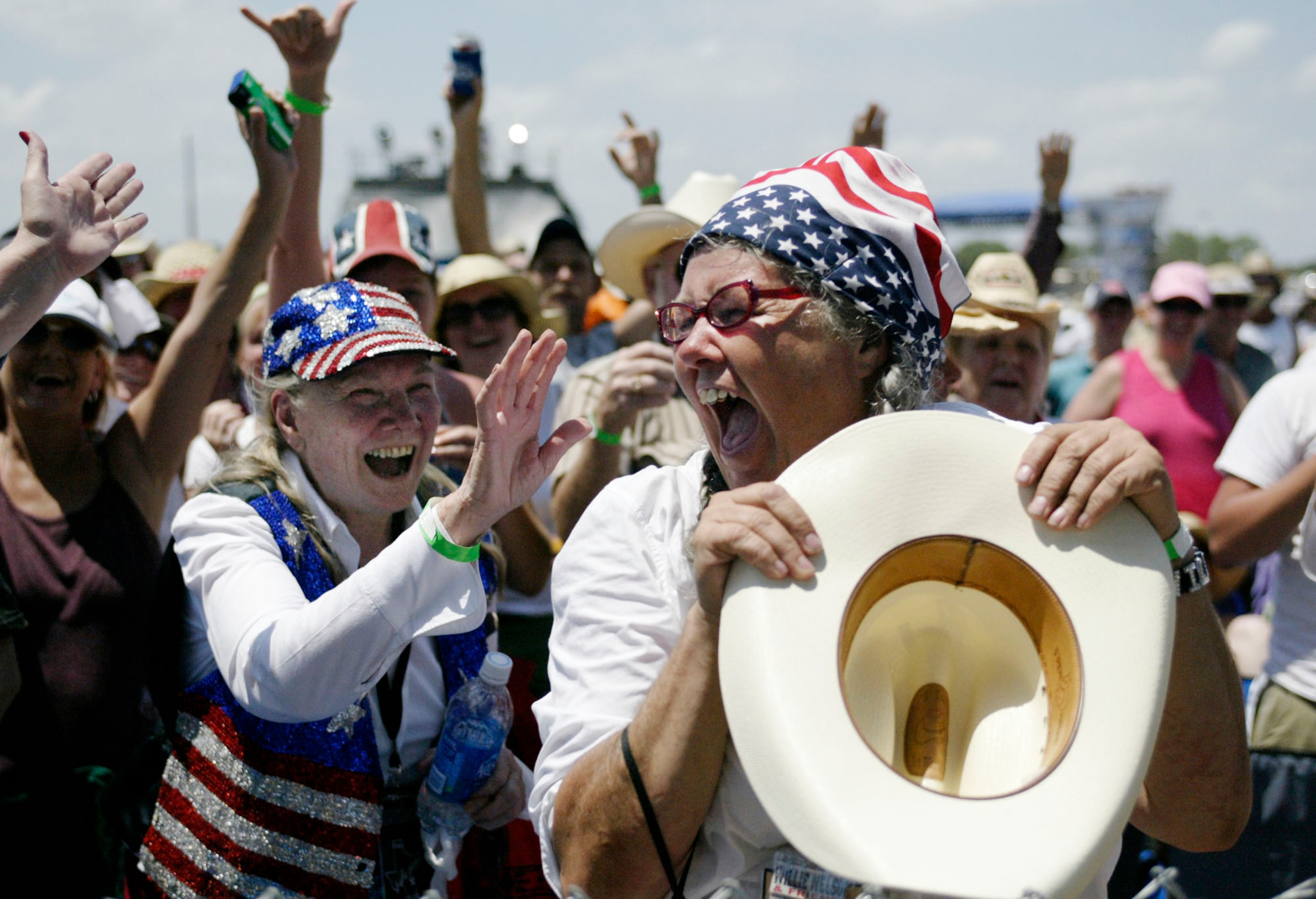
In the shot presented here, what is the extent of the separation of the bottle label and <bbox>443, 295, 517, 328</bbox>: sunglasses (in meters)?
2.18

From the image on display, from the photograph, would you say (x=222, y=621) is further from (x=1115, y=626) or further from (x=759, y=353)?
(x=1115, y=626)

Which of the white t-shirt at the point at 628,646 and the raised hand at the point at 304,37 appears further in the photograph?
the raised hand at the point at 304,37

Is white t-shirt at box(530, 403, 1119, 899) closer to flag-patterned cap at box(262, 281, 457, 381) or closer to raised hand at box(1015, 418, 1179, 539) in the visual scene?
raised hand at box(1015, 418, 1179, 539)

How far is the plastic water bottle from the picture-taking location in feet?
6.51

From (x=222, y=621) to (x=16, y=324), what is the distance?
56 centimetres

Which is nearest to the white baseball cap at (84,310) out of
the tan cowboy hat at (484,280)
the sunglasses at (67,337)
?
the sunglasses at (67,337)

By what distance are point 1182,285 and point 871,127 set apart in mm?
2184

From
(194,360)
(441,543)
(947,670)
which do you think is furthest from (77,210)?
(947,670)

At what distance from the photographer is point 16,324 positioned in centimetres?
174

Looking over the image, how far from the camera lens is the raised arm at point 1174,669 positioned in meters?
1.23

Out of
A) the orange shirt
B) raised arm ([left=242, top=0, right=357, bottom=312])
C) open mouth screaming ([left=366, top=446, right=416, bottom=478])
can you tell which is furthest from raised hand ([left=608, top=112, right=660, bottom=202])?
open mouth screaming ([left=366, top=446, right=416, bottom=478])

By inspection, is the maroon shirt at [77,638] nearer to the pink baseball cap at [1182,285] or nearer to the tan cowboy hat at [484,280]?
the tan cowboy hat at [484,280]

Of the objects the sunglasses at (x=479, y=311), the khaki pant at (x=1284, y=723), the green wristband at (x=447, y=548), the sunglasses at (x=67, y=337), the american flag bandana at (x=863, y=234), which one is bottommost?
the khaki pant at (x=1284, y=723)

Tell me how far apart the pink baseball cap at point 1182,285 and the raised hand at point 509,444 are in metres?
4.70
